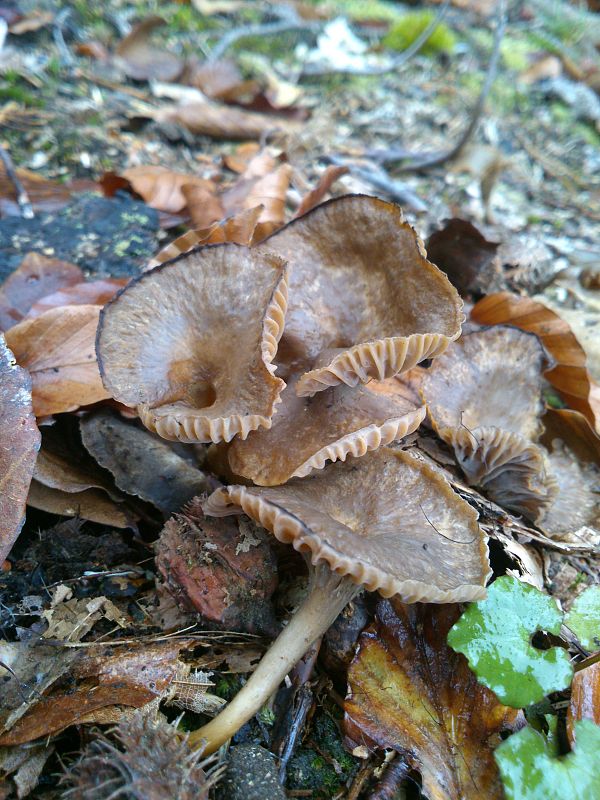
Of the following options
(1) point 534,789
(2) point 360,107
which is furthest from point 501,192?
(1) point 534,789

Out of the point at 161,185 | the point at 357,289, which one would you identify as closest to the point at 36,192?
the point at 161,185

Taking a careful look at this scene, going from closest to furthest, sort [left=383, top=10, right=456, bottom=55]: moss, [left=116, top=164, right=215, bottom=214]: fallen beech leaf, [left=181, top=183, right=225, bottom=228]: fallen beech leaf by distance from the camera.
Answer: [left=181, top=183, right=225, bottom=228]: fallen beech leaf
[left=116, top=164, right=215, bottom=214]: fallen beech leaf
[left=383, top=10, right=456, bottom=55]: moss

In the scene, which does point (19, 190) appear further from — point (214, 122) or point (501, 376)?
point (501, 376)

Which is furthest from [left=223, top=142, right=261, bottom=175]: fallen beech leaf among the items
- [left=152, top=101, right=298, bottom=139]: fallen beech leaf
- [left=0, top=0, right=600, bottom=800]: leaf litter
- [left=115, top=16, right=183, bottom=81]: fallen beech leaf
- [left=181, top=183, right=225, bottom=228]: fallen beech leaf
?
[left=115, top=16, right=183, bottom=81]: fallen beech leaf

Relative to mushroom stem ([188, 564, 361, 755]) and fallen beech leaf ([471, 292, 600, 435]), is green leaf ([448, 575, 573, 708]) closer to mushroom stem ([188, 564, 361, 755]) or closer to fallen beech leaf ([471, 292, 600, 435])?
mushroom stem ([188, 564, 361, 755])

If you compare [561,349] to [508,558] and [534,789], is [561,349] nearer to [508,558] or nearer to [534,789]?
[508,558]

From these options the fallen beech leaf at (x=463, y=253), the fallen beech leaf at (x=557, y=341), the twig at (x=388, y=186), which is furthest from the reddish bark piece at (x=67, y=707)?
the twig at (x=388, y=186)
